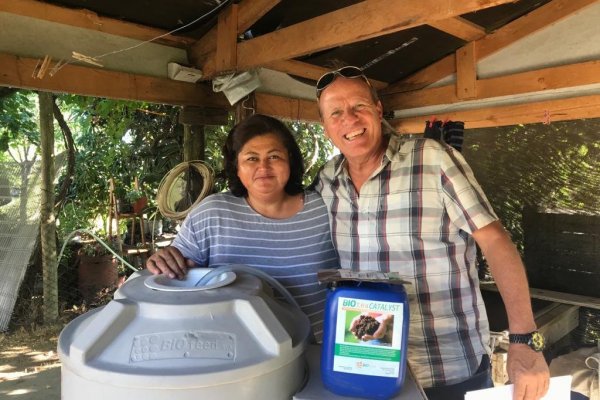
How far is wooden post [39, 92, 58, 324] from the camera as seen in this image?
15.0ft

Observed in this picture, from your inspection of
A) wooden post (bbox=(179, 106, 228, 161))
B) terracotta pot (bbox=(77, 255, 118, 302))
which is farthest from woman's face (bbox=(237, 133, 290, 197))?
terracotta pot (bbox=(77, 255, 118, 302))

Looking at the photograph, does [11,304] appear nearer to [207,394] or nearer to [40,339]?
[40,339]

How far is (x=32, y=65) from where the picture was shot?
2.61 m

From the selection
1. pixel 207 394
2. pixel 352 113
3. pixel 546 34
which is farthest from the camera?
pixel 546 34

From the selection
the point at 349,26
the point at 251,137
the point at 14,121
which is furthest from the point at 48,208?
the point at 251,137

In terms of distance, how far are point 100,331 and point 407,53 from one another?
3.82 m

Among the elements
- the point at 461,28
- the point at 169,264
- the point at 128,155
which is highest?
the point at 461,28

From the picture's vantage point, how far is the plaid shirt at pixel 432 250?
1.36m

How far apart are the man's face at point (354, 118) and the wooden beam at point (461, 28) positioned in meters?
2.18

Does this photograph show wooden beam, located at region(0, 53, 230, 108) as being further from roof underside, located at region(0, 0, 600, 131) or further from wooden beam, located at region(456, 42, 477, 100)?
wooden beam, located at region(456, 42, 477, 100)

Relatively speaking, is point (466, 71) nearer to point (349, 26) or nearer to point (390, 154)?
point (349, 26)

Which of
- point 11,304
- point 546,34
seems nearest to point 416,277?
point 546,34

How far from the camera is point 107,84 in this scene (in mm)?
2953

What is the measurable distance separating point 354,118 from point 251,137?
0.38 m
